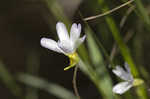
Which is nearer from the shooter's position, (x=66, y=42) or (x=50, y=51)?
(x=66, y=42)

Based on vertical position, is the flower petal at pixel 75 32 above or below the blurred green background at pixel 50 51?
below

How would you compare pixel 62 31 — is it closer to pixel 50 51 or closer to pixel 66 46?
pixel 66 46

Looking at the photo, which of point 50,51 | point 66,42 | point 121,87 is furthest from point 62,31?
point 50,51

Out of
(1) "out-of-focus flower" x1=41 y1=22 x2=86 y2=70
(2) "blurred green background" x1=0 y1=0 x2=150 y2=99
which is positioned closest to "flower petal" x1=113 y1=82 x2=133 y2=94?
(1) "out-of-focus flower" x1=41 y1=22 x2=86 y2=70

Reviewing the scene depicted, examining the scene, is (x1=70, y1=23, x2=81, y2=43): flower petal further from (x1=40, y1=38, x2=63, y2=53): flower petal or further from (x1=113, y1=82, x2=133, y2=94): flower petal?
(x1=113, y1=82, x2=133, y2=94): flower petal

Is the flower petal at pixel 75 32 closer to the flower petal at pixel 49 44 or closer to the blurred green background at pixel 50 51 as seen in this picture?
the flower petal at pixel 49 44

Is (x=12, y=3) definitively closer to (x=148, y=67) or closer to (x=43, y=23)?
(x=43, y=23)

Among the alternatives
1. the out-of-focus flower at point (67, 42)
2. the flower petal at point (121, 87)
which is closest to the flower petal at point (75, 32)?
the out-of-focus flower at point (67, 42)

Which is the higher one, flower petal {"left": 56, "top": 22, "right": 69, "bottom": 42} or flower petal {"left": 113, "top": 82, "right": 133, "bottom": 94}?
flower petal {"left": 56, "top": 22, "right": 69, "bottom": 42}
